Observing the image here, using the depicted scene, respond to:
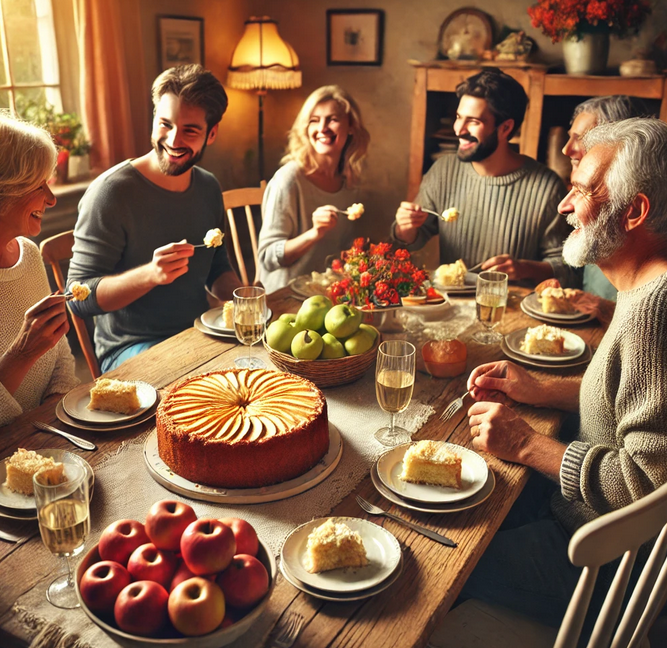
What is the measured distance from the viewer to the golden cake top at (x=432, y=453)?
1.38 m

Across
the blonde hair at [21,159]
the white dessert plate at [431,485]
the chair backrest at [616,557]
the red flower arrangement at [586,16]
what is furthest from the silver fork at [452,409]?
the red flower arrangement at [586,16]

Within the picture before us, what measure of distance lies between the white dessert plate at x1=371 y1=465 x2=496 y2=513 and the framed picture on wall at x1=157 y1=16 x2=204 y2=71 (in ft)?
11.3

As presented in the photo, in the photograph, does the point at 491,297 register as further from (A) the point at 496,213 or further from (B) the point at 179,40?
(B) the point at 179,40

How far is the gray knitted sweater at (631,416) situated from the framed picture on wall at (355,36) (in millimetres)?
3548

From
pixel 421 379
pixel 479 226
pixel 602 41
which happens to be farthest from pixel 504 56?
pixel 421 379

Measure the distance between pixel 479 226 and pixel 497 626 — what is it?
2035 millimetres

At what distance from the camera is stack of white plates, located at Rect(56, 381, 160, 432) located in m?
1.58

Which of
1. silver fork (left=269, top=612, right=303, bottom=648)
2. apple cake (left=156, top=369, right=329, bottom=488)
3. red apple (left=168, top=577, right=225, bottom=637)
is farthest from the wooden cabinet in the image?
red apple (left=168, top=577, right=225, bottom=637)

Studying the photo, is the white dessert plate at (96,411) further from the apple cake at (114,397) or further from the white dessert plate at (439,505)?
the white dessert plate at (439,505)

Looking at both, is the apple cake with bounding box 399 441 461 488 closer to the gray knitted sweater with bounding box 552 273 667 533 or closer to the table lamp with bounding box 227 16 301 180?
the gray knitted sweater with bounding box 552 273 667 533

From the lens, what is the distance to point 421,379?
1.92m

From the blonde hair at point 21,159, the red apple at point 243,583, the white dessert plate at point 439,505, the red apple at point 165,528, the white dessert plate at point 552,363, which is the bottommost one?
the white dessert plate at point 439,505

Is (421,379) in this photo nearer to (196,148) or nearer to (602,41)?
(196,148)

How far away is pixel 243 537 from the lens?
1.05m
